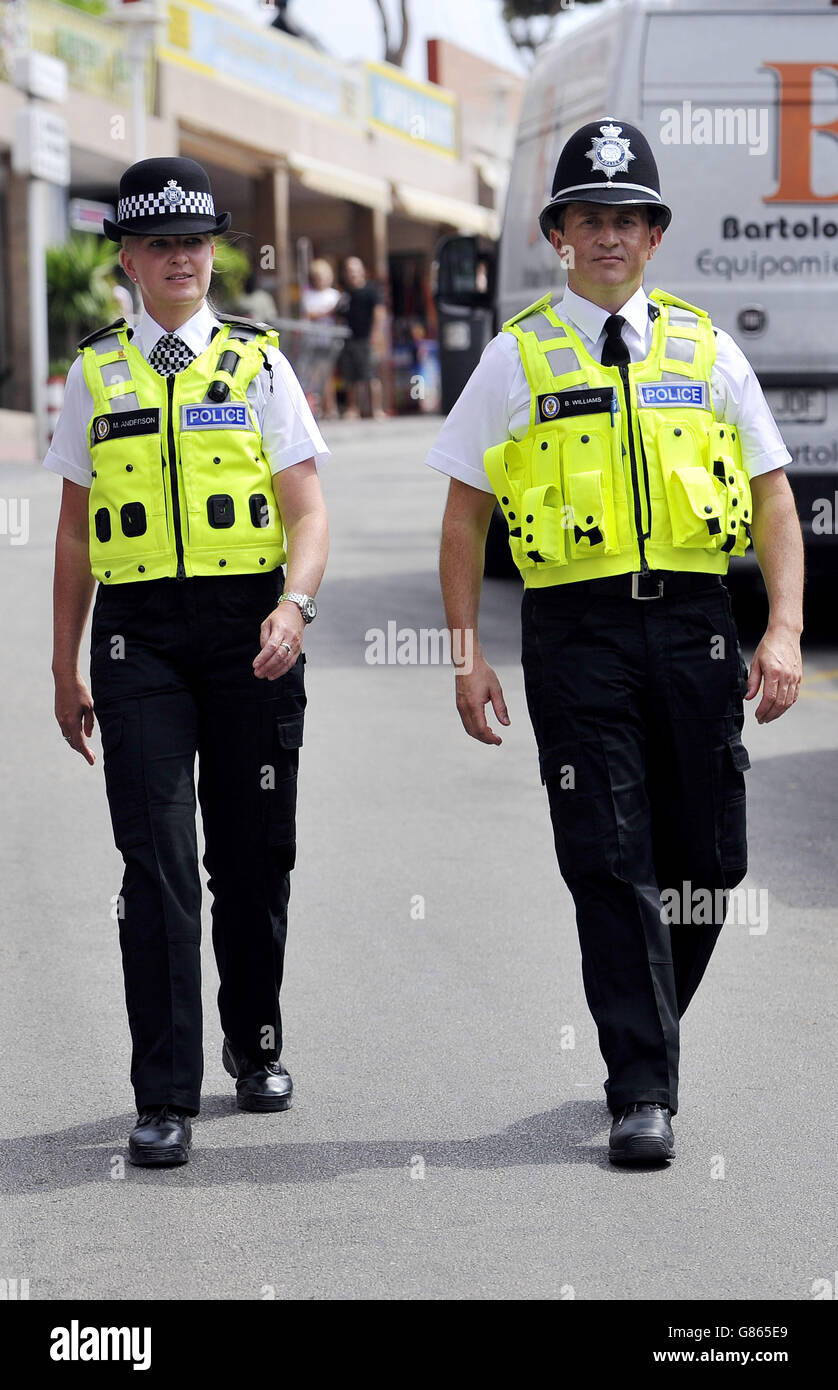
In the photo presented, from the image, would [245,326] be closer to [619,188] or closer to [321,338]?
[619,188]

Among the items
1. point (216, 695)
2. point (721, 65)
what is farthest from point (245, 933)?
point (721, 65)

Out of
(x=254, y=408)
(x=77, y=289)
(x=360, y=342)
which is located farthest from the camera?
(x=360, y=342)

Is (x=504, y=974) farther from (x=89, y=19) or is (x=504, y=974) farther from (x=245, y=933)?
(x=89, y=19)

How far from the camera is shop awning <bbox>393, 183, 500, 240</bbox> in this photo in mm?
39250

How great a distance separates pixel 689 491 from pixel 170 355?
112cm

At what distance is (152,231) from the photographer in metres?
4.41

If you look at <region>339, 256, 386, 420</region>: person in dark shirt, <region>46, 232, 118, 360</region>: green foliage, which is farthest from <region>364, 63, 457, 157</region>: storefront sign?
<region>46, 232, 118, 360</region>: green foliage

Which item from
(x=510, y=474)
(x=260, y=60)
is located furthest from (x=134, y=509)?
(x=260, y=60)

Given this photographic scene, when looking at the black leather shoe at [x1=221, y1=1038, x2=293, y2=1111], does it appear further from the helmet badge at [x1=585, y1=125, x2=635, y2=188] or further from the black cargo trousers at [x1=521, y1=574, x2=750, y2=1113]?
the helmet badge at [x1=585, y1=125, x2=635, y2=188]

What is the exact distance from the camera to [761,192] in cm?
1046

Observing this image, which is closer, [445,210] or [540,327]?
[540,327]

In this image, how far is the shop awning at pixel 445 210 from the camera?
129ft

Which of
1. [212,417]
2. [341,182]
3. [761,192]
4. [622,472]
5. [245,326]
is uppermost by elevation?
[341,182]
